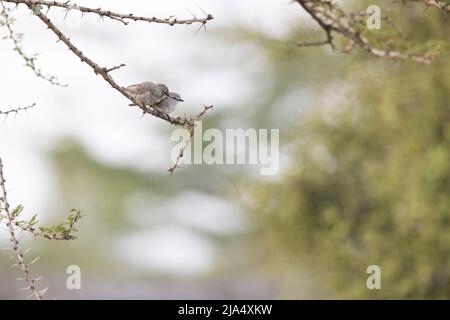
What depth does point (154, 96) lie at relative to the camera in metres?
4.90

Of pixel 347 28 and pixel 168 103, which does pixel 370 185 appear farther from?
pixel 168 103

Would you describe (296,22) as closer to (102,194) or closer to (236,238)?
(236,238)

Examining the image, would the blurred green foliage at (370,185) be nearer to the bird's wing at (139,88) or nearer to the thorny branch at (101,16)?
the bird's wing at (139,88)

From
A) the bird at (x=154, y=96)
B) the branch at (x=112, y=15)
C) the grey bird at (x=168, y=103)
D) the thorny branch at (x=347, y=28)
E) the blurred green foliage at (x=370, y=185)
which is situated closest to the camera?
the branch at (x=112, y=15)

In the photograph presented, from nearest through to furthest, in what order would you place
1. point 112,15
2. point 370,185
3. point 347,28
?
point 112,15 < point 347,28 < point 370,185

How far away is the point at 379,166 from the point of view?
11047 millimetres

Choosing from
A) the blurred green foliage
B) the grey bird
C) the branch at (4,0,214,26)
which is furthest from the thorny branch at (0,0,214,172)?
the blurred green foliage

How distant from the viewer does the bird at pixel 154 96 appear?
4.78 meters

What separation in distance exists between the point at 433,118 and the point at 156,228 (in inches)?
501

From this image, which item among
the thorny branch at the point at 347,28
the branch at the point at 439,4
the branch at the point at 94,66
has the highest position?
the thorny branch at the point at 347,28

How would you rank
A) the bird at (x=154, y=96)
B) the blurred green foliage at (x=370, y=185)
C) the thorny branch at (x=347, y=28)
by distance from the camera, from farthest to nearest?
the blurred green foliage at (x=370, y=185), the thorny branch at (x=347, y=28), the bird at (x=154, y=96)

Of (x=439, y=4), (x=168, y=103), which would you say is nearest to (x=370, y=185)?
(x=168, y=103)

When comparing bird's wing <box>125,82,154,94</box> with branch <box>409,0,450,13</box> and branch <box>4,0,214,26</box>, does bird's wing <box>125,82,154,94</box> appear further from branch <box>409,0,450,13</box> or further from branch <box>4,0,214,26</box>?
branch <box>409,0,450,13</box>

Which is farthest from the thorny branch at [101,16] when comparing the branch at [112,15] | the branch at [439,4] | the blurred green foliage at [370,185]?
the blurred green foliage at [370,185]
